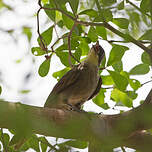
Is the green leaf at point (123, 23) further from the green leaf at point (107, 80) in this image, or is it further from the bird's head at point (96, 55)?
the bird's head at point (96, 55)

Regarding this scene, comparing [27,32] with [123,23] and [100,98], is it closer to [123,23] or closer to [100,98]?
[123,23]

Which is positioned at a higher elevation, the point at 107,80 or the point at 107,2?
the point at 107,2

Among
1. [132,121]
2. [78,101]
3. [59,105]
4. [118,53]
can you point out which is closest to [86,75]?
[78,101]

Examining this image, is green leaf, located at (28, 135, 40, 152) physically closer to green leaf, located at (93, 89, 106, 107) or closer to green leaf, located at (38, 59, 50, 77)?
green leaf, located at (38, 59, 50, 77)

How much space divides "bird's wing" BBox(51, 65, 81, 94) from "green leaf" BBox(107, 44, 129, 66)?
20.1 inches

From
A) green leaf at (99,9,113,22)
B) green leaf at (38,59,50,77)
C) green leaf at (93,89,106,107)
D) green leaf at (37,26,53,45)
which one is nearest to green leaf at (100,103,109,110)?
green leaf at (93,89,106,107)

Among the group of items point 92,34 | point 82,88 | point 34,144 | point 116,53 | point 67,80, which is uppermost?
point 92,34

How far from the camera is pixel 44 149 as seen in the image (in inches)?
86.6

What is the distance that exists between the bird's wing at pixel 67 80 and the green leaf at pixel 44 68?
39 centimetres

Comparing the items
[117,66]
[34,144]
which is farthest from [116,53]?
[34,144]

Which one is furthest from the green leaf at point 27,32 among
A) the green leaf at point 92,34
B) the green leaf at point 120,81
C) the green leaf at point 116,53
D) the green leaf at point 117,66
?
the green leaf at point 117,66

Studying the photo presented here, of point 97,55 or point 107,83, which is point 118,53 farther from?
point 97,55

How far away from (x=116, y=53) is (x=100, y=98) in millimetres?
597

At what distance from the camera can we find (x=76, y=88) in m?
3.22
